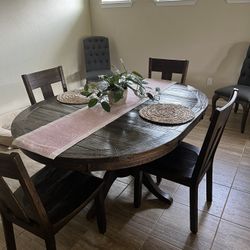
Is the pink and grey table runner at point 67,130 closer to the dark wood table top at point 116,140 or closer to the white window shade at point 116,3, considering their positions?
the dark wood table top at point 116,140

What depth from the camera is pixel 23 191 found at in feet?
3.56

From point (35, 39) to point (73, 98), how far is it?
87.0 inches

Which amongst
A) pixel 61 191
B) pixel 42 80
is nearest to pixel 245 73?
pixel 42 80

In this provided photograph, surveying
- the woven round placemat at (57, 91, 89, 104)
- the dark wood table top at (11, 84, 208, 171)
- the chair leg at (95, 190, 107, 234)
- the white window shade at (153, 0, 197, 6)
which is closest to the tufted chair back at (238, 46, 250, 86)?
the white window shade at (153, 0, 197, 6)

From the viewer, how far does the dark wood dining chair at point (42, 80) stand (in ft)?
6.27

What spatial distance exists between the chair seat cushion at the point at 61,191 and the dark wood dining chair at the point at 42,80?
741 mm

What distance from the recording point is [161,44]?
3.92 metres

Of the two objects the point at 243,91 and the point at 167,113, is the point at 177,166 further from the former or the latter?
the point at 243,91

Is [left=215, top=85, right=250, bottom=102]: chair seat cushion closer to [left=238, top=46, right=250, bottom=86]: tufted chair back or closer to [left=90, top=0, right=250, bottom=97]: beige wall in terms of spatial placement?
[left=238, top=46, right=250, bottom=86]: tufted chair back

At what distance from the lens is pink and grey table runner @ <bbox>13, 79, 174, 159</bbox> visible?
1200 millimetres

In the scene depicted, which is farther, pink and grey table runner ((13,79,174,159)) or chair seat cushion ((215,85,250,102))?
chair seat cushion ((215,85,250,102))

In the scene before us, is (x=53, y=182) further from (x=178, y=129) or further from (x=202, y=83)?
(x=202, y=83)

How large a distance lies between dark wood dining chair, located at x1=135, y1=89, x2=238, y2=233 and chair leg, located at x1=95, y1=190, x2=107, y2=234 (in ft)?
1.08

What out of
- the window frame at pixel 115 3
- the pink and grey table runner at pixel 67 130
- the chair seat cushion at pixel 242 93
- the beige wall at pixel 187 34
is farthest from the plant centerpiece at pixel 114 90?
the window frame at pixel 115 3
